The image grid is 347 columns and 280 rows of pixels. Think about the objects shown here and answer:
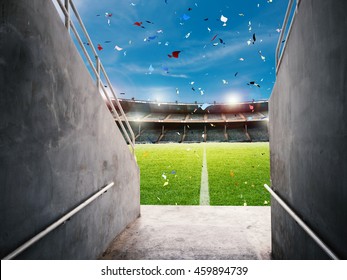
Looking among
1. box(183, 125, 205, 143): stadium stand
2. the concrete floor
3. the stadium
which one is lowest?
the concrete floor

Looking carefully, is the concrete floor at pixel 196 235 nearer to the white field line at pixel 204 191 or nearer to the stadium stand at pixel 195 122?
the white field line at pixel 204 191

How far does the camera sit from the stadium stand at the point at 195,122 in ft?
133

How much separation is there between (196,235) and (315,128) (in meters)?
2.61

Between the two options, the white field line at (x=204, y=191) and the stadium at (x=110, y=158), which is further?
the white field line at (x=204, y=191)

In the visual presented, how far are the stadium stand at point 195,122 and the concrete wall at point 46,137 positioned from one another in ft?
Result: 118

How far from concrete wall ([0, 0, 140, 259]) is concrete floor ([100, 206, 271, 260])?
56 centimetres

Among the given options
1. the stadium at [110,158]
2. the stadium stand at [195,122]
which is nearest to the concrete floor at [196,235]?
the stadium at [110,158]

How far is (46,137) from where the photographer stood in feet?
6.41

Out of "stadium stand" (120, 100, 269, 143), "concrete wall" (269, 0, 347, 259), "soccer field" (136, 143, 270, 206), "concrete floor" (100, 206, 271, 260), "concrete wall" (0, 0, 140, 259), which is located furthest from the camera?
"stadium stand" (120, 100, 269, 143)

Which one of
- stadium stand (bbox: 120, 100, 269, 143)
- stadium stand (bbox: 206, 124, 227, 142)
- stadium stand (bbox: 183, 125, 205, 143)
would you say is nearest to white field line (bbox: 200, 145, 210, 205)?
stadium stand (bbox: 120, 100, 269, 143)

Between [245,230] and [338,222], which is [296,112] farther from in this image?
[245,230]

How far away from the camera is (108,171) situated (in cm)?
337

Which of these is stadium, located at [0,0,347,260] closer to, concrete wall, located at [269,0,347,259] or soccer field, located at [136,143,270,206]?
concrete wall, located at [269,0,347,259]

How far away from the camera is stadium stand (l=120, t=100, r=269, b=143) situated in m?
40.4
